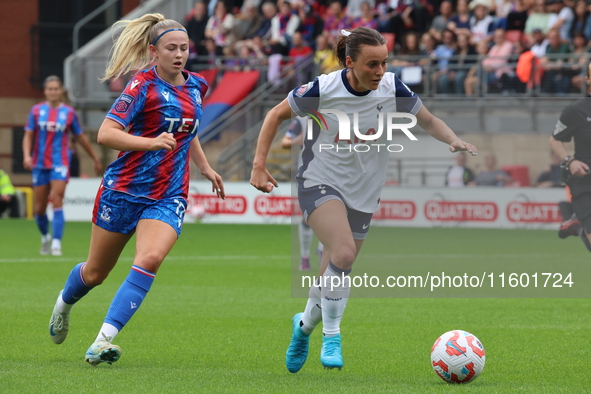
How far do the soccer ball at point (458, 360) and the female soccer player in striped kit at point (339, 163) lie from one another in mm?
585

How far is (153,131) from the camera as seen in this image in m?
5.75

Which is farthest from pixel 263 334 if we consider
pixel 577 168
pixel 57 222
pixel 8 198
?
pixel 8 198

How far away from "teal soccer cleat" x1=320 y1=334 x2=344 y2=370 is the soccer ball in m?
0.55

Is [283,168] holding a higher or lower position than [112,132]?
lower

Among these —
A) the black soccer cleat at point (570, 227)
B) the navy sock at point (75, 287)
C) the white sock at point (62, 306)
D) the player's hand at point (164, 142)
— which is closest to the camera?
the player's hand at point (164, 142)

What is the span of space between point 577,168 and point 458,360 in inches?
125

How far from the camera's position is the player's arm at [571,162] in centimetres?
784

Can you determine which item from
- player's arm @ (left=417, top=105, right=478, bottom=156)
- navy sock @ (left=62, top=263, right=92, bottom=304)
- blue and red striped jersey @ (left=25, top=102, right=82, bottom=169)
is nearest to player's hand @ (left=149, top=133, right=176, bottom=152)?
navy sock @ (left=62, top=263, right=92, bottom=304)

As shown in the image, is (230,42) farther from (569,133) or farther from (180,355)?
(180,355)

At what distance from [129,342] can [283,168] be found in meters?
16.0

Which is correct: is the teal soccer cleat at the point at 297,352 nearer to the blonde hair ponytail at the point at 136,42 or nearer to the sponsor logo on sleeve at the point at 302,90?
the sponsor logo on sleeve at the point at 302,90

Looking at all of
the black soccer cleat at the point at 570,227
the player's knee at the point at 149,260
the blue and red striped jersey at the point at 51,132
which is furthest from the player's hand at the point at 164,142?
the blue and red striped jersey at the point at 51,132

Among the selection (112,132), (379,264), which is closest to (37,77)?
(379,264)

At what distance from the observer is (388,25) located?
74.7ft
